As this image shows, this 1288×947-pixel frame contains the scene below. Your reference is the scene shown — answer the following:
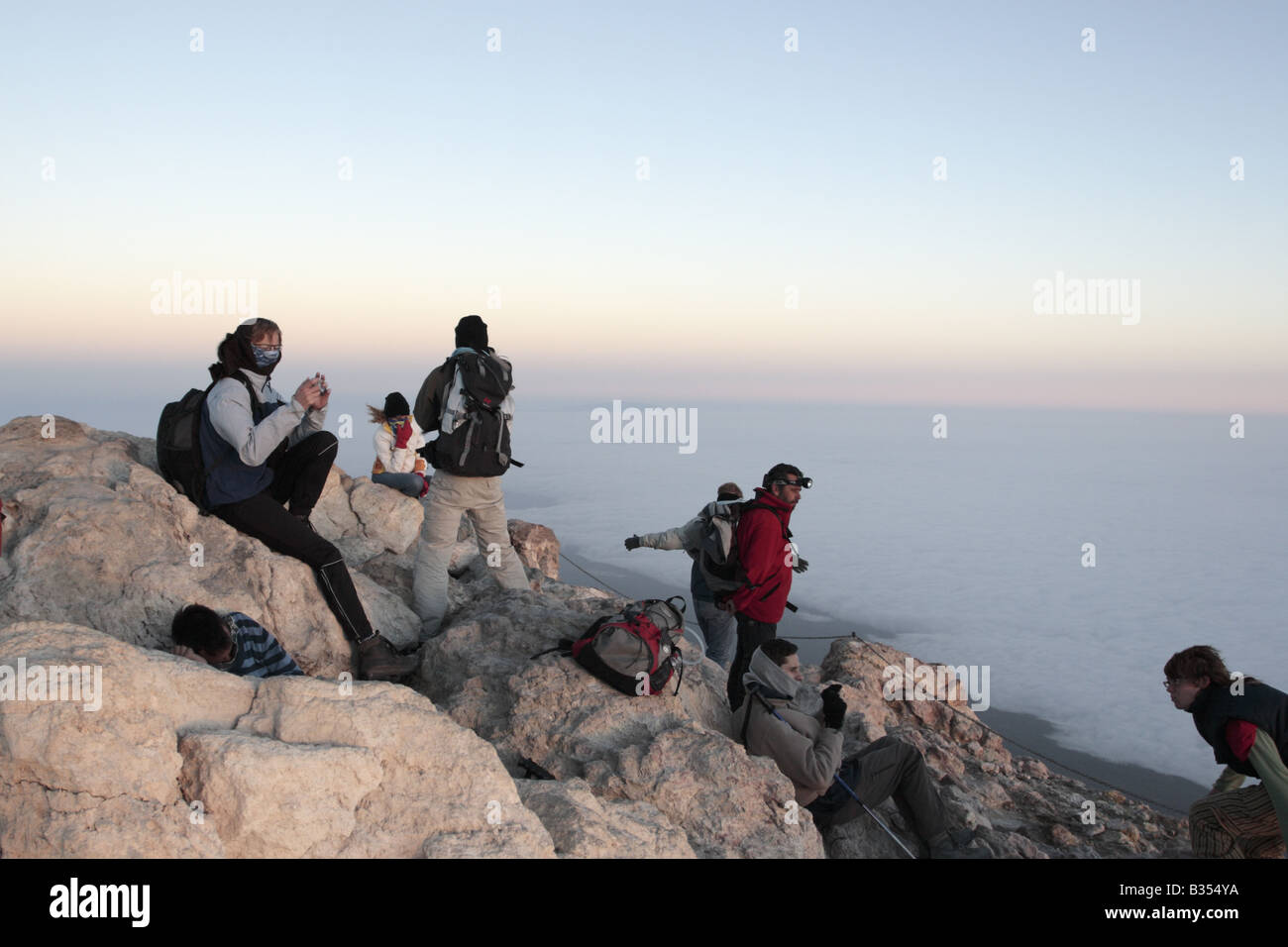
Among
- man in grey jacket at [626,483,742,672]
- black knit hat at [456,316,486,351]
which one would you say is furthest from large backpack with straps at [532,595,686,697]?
black knit hat at [456,316,486,351]

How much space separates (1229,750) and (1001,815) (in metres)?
3.59

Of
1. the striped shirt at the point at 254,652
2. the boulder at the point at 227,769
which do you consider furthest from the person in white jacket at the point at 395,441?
the boulder at the point at 227,769

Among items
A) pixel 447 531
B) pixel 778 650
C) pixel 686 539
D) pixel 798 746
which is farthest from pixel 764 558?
pixel 447 531

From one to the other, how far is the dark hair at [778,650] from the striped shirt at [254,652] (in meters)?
2.87

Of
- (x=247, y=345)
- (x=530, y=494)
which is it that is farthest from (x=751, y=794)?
(x=530, y=494)

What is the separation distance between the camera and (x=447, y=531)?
5.94 m

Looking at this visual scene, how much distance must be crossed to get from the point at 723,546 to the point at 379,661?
2.65 metres

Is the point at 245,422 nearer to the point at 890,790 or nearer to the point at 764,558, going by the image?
the point at 764,558

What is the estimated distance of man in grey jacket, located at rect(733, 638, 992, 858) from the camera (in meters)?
4.93

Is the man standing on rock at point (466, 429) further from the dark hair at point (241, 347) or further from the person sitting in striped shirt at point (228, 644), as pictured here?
the person sitting in striped shirt at point (228, 644)

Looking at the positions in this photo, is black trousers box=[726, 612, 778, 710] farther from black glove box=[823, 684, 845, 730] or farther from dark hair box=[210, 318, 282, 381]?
dark hair box=[210, 318, 282, 381]

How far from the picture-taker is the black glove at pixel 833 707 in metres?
5.01
